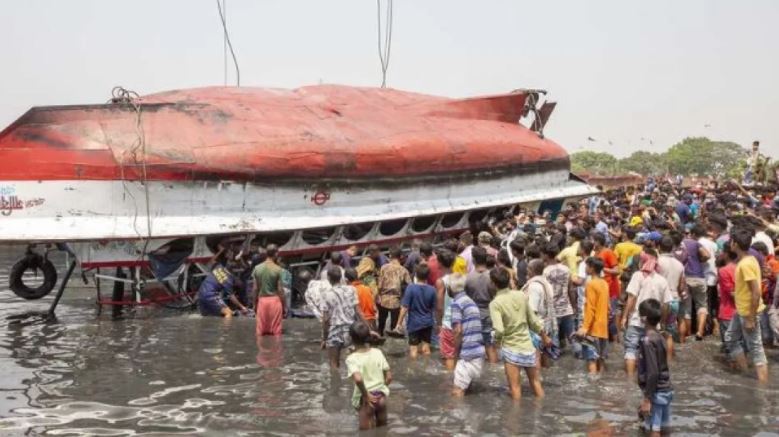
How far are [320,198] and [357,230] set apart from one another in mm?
→ 1400

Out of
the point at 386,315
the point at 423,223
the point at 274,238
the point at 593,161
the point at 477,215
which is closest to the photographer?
the point at 386,315

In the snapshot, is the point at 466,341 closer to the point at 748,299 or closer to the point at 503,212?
the point at 748,299

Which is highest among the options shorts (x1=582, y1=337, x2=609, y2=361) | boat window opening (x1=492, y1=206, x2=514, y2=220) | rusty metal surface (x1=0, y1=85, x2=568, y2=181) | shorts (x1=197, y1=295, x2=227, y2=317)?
rusty metal surface (x1=0, y1=85, x2=568, y2=181)

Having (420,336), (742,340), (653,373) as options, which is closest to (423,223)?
(420,336)

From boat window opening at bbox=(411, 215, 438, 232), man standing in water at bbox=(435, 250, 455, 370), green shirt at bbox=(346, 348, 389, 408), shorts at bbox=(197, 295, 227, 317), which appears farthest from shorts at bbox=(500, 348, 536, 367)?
boat window opening at bbox=(411, 215, 438, 232)

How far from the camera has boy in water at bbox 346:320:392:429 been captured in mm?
7180

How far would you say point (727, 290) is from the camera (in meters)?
9.70

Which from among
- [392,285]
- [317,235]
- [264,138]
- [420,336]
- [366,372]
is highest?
[264,138]

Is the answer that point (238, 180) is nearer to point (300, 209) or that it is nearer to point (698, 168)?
point (300, 209)

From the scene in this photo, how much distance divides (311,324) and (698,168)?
77519 millimetres

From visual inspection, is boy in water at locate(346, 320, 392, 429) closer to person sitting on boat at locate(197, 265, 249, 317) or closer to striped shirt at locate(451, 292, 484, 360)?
striped shirt at locate(451, 292, 484, 360)

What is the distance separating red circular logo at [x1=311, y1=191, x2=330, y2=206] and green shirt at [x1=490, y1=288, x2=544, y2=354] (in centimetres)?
A: 738

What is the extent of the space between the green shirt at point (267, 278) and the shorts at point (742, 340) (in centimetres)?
616

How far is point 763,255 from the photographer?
34.5 feet
